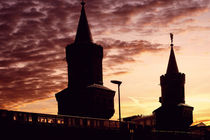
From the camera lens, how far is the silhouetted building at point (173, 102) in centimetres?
6194

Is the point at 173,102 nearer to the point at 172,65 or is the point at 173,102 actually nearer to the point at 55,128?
the point at 172,65

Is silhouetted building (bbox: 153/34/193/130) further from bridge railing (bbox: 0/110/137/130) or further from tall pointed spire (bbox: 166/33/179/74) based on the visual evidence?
bridge railing (bbox: 0/110/137/130)

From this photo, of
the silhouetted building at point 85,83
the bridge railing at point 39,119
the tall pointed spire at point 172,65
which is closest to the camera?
the bridge railing at point 39,119

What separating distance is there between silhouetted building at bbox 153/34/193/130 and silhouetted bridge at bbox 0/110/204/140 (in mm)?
26568

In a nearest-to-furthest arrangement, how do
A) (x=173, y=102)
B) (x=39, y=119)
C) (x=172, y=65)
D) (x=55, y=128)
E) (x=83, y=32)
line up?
1. (x=39, y=119)
2. (x=55, y=128)
3. (x=83, y=32)
4. (x=173, y=102)
5. (x=172, y=65)

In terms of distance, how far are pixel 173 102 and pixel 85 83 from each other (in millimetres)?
22739

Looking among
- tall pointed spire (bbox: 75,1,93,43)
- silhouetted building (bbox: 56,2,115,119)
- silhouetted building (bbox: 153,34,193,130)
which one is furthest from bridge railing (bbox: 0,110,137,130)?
silhouetted building (bbox: 153,34,193,130)

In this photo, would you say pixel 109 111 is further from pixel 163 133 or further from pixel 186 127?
pixel 186 127

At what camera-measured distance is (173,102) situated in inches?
2441

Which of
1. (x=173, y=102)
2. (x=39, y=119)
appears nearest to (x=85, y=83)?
(x=39, y=119)

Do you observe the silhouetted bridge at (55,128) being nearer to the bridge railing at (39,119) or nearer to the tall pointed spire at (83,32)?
the bridge railing at (39,119)

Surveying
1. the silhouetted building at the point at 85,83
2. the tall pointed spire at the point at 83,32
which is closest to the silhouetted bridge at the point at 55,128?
the silhouetted building at the point at 85,83

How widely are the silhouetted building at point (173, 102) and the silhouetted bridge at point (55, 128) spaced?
2657 cm

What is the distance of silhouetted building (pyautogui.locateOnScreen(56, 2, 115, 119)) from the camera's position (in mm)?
45219
